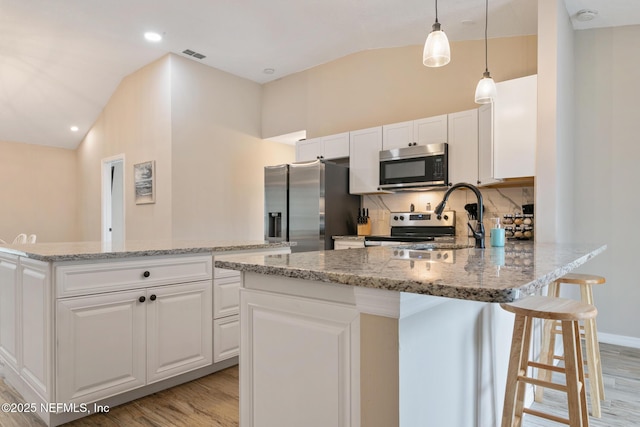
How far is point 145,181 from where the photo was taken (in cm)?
512

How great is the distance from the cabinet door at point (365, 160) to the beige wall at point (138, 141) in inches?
88.9

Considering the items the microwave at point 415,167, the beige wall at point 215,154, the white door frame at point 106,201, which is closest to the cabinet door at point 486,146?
the microwave at point 415,167

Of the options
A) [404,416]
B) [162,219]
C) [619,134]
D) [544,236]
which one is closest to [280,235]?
[162,219]

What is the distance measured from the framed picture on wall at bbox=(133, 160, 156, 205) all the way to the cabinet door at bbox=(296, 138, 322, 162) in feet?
6.17

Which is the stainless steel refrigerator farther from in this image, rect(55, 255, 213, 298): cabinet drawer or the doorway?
the doorway

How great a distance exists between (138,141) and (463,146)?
13.8ft

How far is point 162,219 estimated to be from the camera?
4.86m

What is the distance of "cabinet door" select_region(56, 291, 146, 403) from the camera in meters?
2.00

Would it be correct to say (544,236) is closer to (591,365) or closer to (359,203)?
(591,365)

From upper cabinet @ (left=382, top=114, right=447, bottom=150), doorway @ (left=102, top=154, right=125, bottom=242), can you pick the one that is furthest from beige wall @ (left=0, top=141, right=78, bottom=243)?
upper cabinet @ (left=382, top=114, right=447, bottom=150)

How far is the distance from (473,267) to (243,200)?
4675mm

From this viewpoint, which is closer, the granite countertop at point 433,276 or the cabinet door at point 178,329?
the granite countertop at point 433,276

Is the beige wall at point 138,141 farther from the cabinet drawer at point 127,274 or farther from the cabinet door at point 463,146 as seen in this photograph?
the cabinet door at point 463,146

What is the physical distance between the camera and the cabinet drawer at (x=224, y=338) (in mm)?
2656
